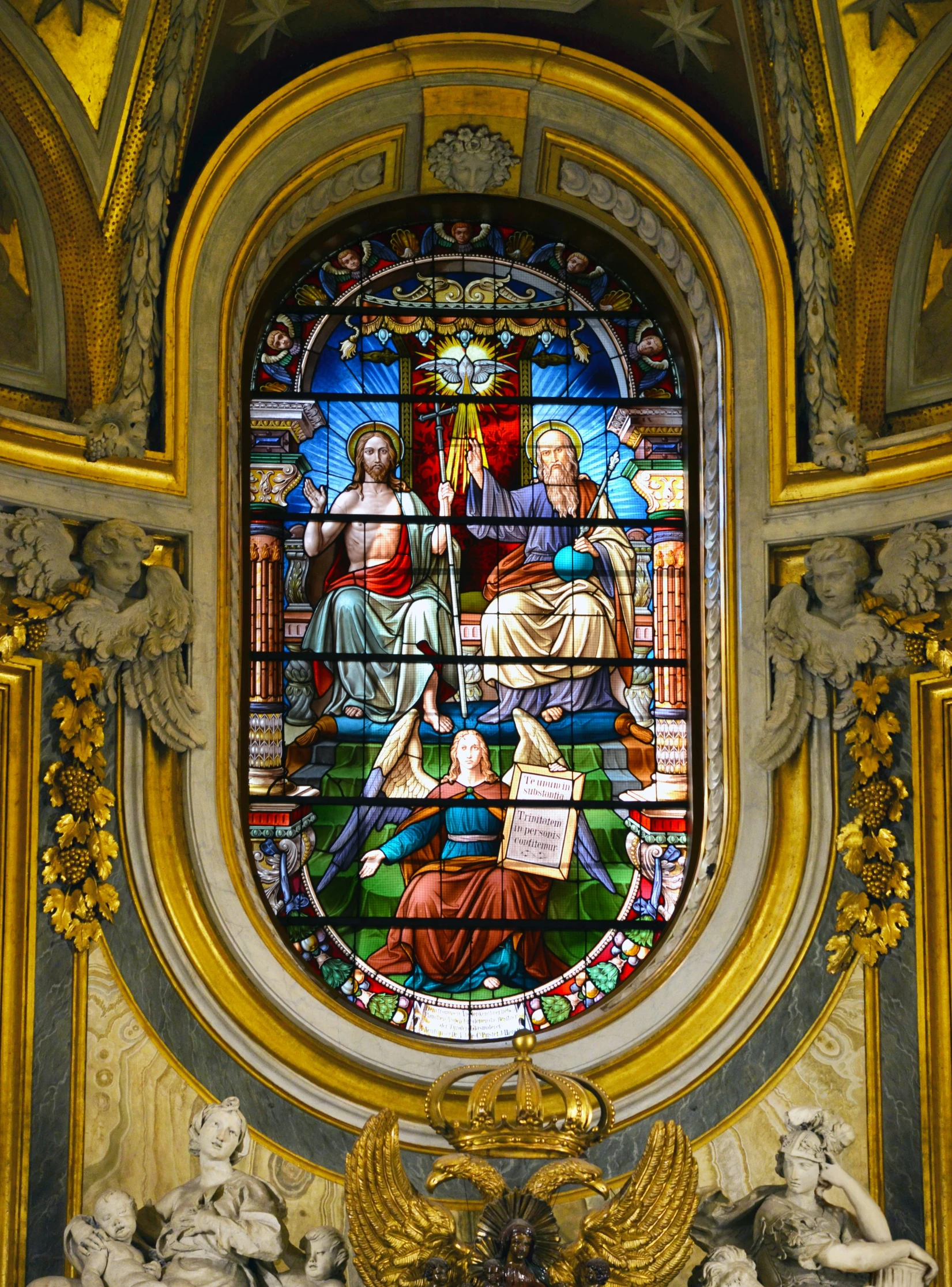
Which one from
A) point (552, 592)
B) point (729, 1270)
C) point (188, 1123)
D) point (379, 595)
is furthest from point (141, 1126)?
point (552, 592)

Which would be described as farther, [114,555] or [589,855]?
[589,855]

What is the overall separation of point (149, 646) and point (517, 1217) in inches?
102

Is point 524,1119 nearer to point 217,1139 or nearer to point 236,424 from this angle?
point 217,1139

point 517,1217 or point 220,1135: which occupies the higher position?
point 220,1135

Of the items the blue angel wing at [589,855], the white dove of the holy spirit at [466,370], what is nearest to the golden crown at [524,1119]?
the blue angel wing at [589,855]

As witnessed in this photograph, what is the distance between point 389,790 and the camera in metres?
10.8

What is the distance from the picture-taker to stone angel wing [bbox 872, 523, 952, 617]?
1025 cm

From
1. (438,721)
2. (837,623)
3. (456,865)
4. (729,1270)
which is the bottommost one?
(729,1270)

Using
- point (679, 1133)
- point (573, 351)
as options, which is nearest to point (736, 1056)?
point (679, 1133)

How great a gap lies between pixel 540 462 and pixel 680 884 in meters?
1.86

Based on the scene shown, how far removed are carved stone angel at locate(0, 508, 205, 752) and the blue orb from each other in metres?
1.64

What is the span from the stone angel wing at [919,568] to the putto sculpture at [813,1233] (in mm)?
2022

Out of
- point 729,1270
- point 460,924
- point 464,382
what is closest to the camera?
point 729,1270

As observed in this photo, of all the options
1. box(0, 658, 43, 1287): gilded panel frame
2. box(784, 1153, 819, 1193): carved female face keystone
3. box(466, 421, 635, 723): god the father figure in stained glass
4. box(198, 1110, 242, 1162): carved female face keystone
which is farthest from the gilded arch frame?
box(784, 1153, 819, 1193): carved female face keystone
